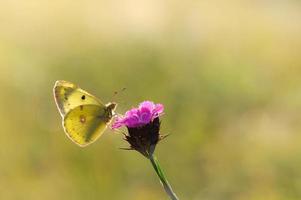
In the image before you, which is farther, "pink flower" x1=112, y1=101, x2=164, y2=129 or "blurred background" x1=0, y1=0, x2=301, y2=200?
Result: "blurred background" x1=0, y1=0, x2=301, y2=200

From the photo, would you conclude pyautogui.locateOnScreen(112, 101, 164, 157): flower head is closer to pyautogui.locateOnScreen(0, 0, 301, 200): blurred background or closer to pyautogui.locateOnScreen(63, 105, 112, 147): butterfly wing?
pyautogui.locateOnScreen(63, 105, 112, 147): butterfly wing

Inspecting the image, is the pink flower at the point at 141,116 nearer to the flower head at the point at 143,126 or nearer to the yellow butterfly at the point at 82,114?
the flower head at the point at 143,126

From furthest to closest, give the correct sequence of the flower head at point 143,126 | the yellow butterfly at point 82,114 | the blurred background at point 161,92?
the blurred background at point 161,92 < the yellow butterfly at point 82,114 < the flower head at point 143,126

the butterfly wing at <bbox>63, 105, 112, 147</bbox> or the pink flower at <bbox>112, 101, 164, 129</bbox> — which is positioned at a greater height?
the butterfly wing at <bbox>63, 105, 112, 147</bbox>

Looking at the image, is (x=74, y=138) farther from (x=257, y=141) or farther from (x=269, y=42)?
(x=269, y=42)

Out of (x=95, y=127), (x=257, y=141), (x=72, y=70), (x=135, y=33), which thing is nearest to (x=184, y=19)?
(x=135, y=33)

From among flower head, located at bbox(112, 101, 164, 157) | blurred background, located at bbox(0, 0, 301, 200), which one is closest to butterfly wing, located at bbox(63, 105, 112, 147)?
flower head, located at bbox(112, 101, 164, 157)

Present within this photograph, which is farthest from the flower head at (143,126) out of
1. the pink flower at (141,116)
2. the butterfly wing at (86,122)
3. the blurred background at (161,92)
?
the blurred background at (161,92)
